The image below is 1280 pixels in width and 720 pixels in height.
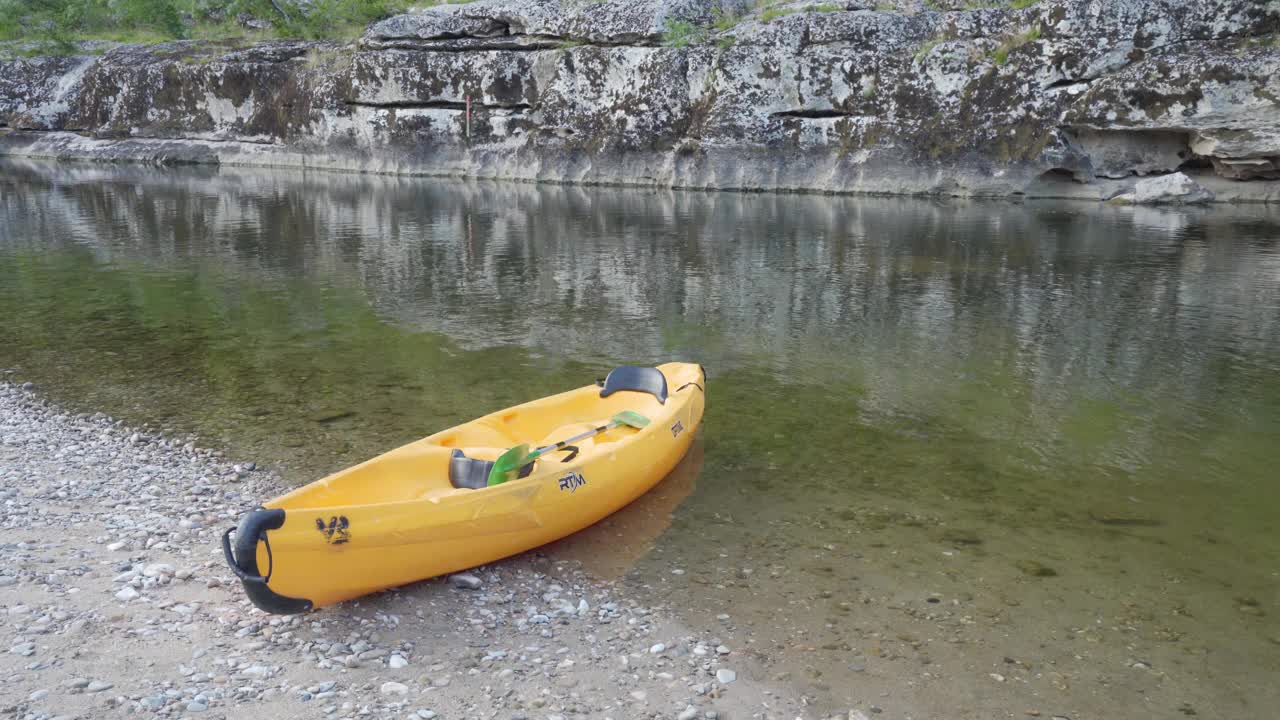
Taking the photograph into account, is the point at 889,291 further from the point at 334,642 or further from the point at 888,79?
the point at 888,79

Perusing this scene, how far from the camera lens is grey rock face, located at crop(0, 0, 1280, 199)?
2981 centimetres

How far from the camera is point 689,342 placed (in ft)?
43.7

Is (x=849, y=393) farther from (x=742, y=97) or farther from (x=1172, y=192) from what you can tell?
(x=742, y=97)

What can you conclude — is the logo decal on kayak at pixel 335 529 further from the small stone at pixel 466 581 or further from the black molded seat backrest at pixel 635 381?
the black molded seat backrest at pixel 635 381

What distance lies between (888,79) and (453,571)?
30.6 meters

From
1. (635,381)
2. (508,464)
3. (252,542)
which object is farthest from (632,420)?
(252,542)

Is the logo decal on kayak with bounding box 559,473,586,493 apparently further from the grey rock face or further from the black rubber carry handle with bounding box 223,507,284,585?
the grey rock face

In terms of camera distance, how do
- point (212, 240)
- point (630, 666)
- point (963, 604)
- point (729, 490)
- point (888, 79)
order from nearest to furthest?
point (630, 666) < point (963, 604) < point (729, 490) < point (212, 240) < point (888, 79)

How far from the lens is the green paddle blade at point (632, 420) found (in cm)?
865

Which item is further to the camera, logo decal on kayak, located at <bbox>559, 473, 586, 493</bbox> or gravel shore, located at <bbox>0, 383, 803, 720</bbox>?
logo decal on kayak, located at <bbox>559, 473, 586, 493</bbox>

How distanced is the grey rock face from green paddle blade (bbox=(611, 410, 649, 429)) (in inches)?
1055

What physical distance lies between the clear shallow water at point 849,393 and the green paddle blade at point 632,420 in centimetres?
56

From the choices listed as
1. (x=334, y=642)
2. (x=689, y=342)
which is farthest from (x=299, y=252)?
(x=334, y=642)

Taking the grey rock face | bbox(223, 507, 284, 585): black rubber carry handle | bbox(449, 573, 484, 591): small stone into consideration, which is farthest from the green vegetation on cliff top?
bbox(223, 507, 284, 585): black rubber carry handle
